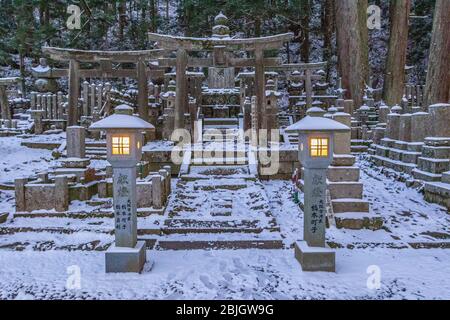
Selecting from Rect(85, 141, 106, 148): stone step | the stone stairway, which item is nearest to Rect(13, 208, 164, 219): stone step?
the stone stairway

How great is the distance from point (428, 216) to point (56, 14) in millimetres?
27383

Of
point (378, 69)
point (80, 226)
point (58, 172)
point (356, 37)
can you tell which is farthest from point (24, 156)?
point (378, 69)

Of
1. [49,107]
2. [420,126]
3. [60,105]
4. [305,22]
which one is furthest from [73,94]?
[305,22]

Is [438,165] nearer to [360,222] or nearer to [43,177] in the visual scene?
[360,222]

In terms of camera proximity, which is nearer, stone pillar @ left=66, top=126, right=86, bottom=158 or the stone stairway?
the stone stairway

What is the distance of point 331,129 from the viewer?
18.7 ft

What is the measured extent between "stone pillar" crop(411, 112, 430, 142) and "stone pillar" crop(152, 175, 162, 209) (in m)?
7.93

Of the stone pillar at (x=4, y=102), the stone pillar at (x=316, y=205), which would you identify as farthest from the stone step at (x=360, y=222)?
the stone pillar at (x=4, y=102)

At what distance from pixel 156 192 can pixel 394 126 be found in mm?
8756

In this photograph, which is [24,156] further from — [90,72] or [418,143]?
[418,143]

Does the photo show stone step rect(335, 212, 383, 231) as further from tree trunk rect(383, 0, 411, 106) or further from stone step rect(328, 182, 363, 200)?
tree trunk rect(383, 0, 411, 106)

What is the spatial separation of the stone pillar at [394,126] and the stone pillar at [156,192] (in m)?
8.63

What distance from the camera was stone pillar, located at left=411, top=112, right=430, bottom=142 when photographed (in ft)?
34.8

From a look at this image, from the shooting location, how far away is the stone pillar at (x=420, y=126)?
10602 millimetres
